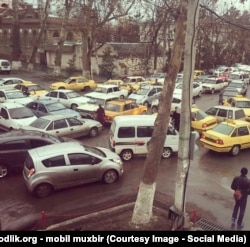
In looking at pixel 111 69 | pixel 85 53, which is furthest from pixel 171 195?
pixel 111 69

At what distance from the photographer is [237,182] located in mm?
9695

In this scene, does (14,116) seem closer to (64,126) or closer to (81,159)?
(64,126)

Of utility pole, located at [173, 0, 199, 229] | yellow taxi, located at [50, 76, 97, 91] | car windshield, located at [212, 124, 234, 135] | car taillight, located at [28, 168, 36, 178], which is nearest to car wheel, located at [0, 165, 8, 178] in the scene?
car taillight, located at [28, 168, 36, 178]

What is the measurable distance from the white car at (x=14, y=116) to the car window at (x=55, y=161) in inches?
258

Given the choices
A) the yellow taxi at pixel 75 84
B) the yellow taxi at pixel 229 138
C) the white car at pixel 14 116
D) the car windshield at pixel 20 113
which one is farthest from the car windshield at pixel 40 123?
the yellow taxi at pixel 75 84

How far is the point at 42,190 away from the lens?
37.7 ft

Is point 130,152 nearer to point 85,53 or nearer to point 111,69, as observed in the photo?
point 85,53

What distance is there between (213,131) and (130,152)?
4.08 m

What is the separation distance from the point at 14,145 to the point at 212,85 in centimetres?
2393

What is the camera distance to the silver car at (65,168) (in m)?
11.4

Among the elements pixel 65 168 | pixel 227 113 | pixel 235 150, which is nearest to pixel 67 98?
pixel 227 113

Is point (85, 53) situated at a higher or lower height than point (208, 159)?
higher

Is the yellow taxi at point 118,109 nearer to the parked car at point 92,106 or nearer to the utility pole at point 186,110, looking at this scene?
the parked car at point 92,106

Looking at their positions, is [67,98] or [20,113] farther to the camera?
[67,98]
